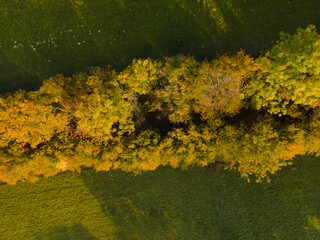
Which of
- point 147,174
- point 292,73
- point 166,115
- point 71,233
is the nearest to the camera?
point 292,73

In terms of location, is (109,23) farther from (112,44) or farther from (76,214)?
(76,214)

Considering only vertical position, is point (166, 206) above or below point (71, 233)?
below

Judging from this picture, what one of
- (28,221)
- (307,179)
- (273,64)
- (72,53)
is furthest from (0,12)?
(307,179)

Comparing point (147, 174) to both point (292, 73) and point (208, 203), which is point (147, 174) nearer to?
point (208, 203)

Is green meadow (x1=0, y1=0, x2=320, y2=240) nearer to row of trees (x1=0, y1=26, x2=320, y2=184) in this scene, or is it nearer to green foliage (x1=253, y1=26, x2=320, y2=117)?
row of trees (x1=0, y1=26, x2=320, y2=184)

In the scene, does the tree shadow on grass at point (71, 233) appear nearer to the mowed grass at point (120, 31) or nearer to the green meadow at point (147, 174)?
the green meadow at point (147, 174)

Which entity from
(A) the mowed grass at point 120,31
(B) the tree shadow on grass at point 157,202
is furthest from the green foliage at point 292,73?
(B) the tree shadow on grass at point 157,202

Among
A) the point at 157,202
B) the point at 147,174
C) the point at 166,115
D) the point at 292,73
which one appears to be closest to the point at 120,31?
the point at 166,115

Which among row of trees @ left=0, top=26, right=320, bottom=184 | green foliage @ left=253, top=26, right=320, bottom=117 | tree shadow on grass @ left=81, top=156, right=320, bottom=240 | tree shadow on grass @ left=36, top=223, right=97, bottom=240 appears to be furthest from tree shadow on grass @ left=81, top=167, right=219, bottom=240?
green foliage @ left=253, top=26, right=320, bottom=117
